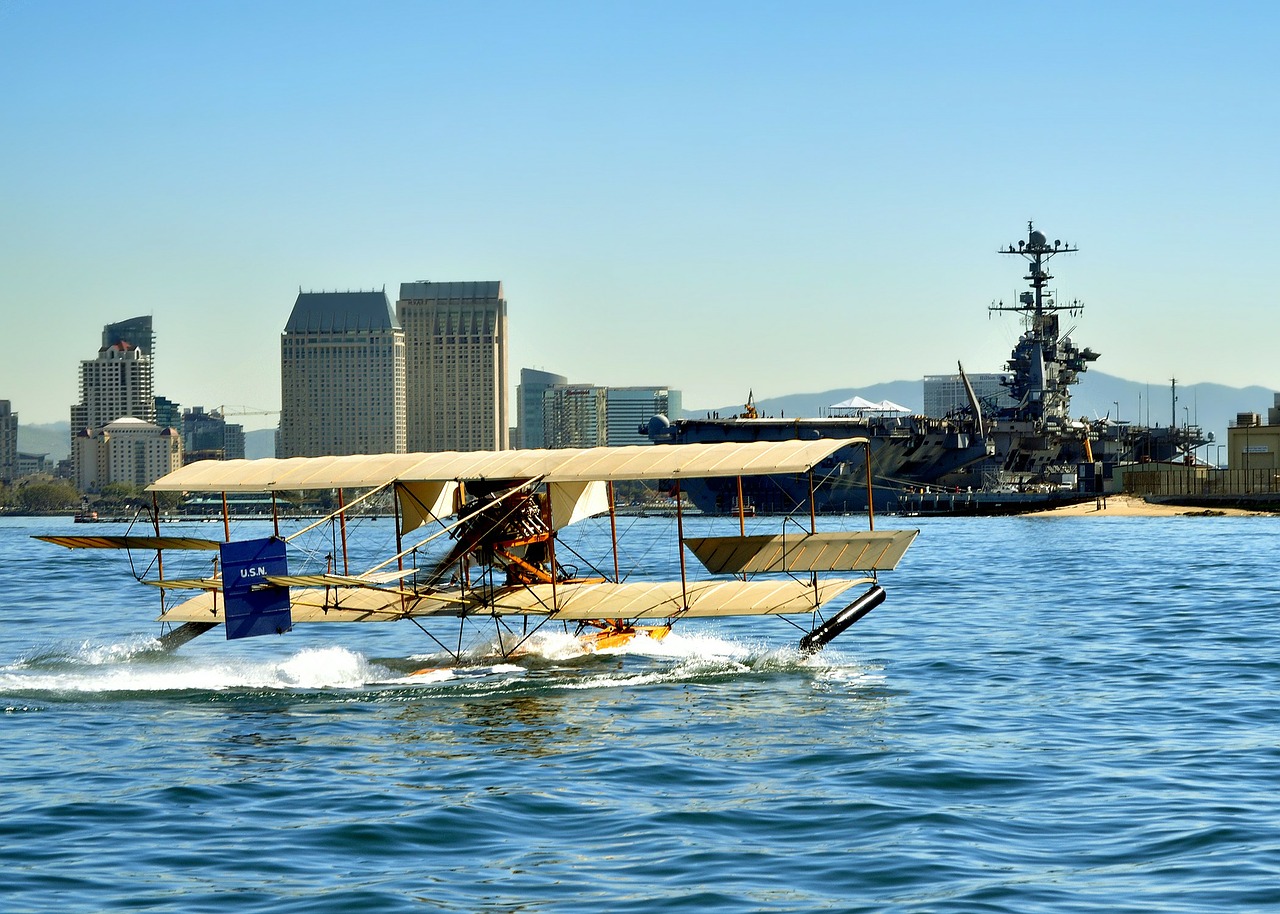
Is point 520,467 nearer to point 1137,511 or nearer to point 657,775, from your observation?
point 657,775

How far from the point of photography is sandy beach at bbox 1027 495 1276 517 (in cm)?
10150

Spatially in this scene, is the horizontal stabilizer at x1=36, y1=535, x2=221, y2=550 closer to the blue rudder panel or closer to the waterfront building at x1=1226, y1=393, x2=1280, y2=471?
the blue rudder panel

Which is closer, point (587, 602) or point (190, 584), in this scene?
point (190, 584)

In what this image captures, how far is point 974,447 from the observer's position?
119688 millimetres

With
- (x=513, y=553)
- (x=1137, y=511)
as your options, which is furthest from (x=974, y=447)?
(x=513, y=553)

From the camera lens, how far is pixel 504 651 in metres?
25.7

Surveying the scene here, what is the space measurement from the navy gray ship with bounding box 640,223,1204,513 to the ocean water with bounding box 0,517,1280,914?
82.7 metres

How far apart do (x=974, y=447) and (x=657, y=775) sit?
107 meters

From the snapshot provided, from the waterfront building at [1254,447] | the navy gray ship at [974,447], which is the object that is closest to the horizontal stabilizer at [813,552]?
the navy gray ship at [974,447]

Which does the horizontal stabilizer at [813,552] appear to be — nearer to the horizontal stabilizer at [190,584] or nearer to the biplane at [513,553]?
the biplane at [513,553]

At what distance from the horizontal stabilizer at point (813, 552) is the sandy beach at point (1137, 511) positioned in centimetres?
8388

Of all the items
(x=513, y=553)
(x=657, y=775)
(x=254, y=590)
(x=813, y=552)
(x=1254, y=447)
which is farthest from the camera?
(x=1254, y=447)

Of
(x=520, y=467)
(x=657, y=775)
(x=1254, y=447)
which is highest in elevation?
(x=1254, y=447)

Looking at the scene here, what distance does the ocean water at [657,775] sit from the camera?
11836 mm
